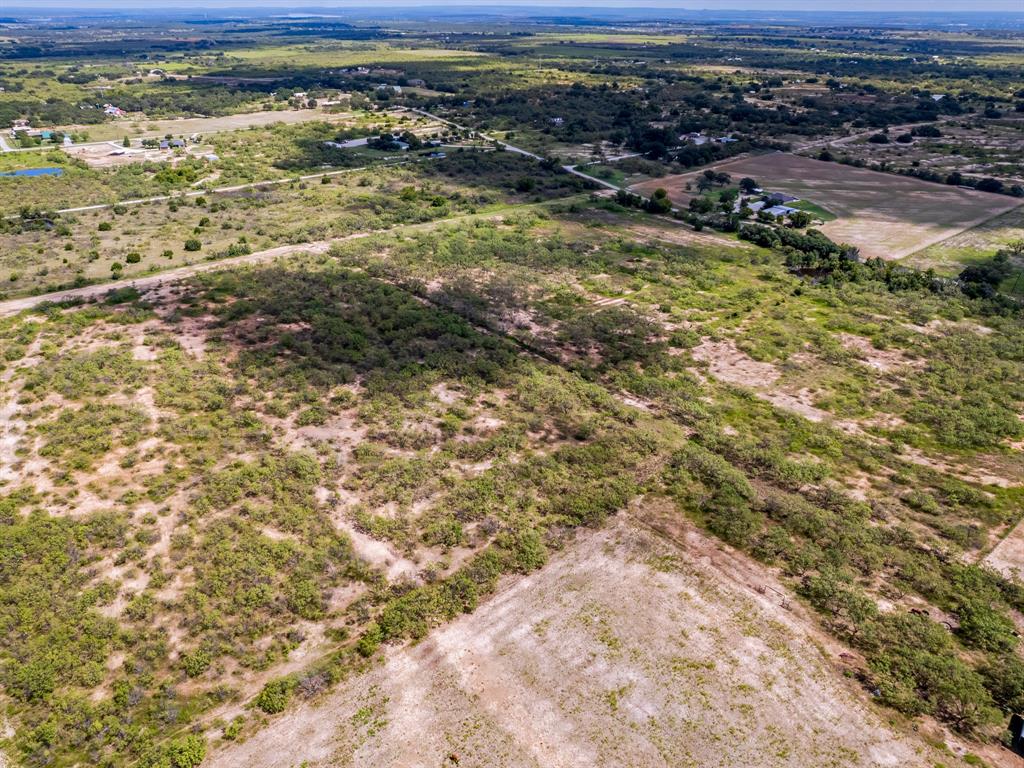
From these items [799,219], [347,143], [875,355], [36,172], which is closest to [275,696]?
[875,355]

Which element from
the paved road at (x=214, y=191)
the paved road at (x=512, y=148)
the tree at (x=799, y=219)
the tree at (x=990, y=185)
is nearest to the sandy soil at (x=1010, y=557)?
the tree at (x=799, y=219)

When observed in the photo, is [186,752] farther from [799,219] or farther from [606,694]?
[799,219]

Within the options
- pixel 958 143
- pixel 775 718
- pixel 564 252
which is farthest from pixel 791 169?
pixel 775 718

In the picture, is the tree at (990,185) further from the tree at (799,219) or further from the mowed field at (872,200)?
the tree at (799,219)

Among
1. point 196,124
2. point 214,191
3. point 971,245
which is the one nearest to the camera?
point 971,245

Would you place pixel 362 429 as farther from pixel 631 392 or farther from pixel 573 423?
pixel 631 392

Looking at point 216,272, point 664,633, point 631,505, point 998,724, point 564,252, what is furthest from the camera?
point 564,252

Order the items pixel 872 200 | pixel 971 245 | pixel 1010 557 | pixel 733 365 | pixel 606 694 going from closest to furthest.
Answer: pixel 606 694 → pixel 1010 557 → pixel 733 365 → pixel 971 245 → pixel 872 200
